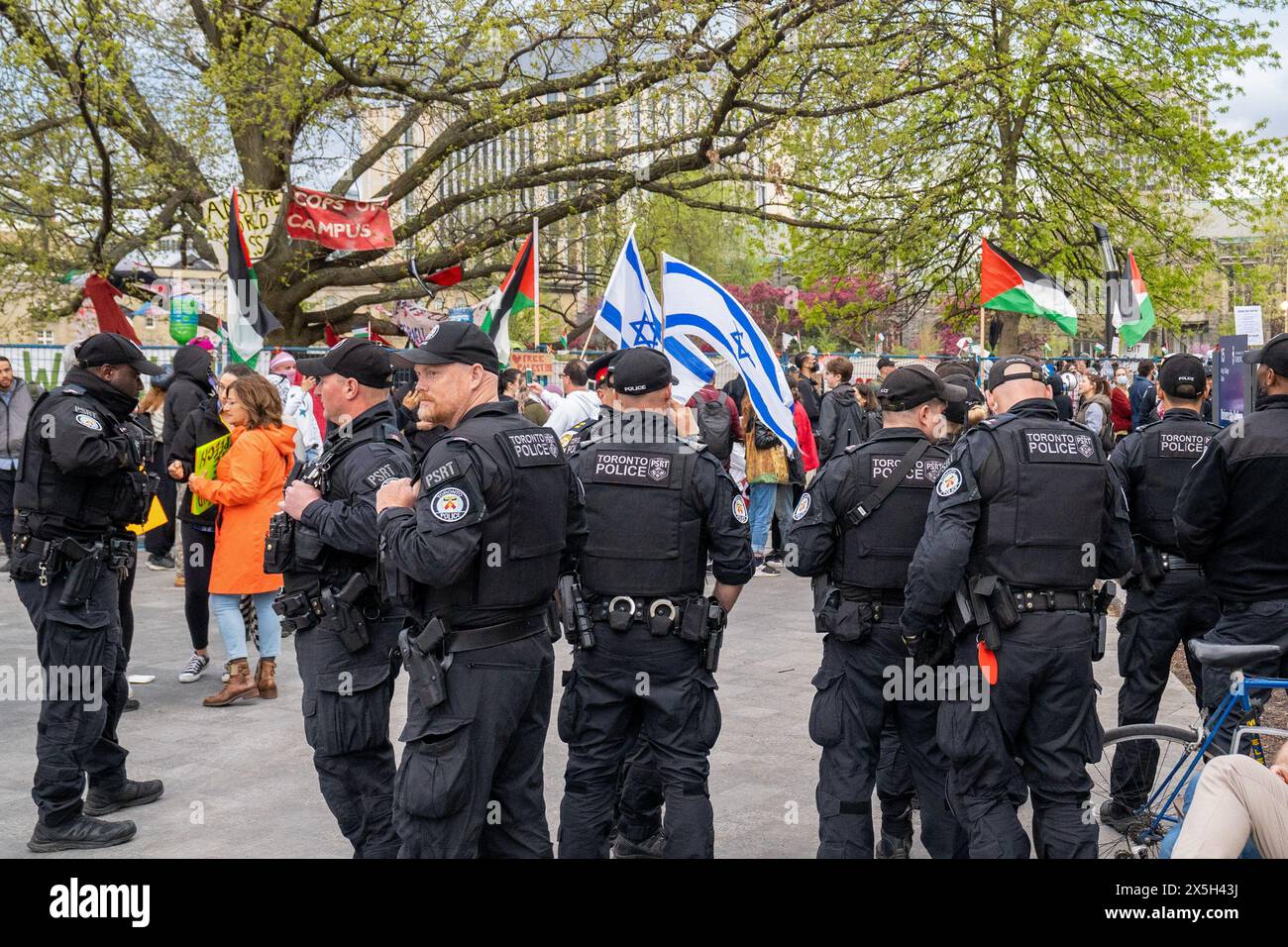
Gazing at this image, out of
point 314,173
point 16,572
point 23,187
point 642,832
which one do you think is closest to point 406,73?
→ point 314,173

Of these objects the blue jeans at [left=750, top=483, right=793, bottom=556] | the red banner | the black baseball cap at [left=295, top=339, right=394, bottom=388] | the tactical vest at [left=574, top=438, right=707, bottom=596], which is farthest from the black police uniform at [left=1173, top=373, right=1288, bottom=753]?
the red banner

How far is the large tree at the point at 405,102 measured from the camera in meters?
14.5

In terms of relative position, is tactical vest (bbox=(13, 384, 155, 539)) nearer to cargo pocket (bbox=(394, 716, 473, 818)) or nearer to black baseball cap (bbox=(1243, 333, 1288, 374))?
cargo pocket (bbox=(394, 716, 473, 818))

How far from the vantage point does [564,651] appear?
349 inches

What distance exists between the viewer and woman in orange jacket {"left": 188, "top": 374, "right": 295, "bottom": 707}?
6.95m

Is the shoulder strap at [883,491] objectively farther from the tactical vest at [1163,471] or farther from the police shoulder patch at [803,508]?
the tactical vest at [1163,471]

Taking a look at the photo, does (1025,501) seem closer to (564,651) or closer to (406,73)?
(564,651)

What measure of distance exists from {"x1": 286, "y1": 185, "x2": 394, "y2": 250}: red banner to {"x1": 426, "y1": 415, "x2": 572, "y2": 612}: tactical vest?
11015 mm

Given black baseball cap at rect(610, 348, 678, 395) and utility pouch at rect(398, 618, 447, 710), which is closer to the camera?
utility pouch at rect(398, 618, 447, 710)

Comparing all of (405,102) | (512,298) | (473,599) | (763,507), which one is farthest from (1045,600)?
(405,102)
